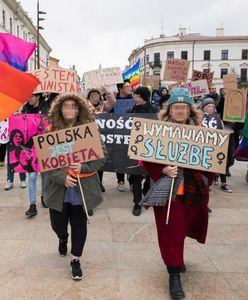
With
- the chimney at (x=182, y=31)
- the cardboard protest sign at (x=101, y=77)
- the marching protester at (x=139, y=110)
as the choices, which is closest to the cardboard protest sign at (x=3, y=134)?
the cardboard protest sign at (x=101, y=77)

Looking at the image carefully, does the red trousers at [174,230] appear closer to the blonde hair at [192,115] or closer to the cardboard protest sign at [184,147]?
the cardboard protest sign at [184,147]

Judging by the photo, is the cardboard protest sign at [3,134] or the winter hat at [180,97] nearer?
the winter hat at [180,97]

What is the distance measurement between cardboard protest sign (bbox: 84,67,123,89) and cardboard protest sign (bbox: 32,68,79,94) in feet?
3.25

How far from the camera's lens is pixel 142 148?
3.22 meters

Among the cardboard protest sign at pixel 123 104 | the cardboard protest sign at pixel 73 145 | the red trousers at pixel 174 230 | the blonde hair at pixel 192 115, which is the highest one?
the cardboard protest sign at pixel 123 104

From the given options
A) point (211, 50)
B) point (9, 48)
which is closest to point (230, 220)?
point (9, 48)

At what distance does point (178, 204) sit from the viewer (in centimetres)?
316

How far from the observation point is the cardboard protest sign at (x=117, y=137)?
19.7 feet

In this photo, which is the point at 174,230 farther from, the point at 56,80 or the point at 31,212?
the point at 56,80

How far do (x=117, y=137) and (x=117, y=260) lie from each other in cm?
269

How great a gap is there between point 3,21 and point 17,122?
40.8 m

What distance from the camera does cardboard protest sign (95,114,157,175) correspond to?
6016mm

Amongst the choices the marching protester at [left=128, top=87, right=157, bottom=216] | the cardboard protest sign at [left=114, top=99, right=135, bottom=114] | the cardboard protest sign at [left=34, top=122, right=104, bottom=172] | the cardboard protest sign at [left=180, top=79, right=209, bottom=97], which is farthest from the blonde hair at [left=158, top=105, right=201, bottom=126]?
the cardboard protest sign at [left=180, top=79, right=209, bottom=97]

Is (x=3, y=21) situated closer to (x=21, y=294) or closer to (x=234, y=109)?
(x=234, y=109)
